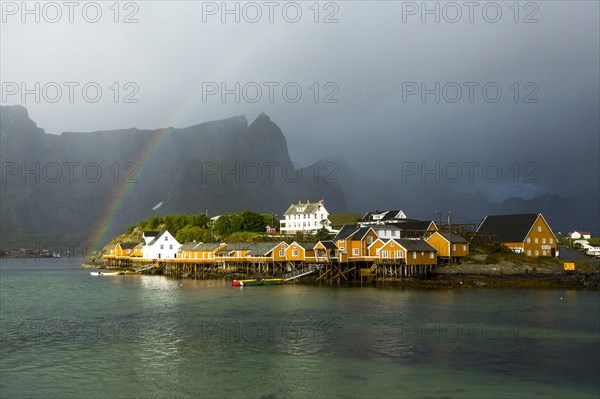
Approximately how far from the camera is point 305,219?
416 feet

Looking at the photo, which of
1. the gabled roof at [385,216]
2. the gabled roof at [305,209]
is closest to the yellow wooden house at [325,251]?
the gabled roof at [385,216]

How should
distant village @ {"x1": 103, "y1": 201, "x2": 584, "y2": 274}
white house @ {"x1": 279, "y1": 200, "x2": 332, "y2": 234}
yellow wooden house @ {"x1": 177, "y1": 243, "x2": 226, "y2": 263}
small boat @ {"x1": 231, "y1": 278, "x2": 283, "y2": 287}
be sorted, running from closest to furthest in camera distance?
small boat @ {"x1": 231, "y1": 278, "x2": 283, "y2": 287} < distant village @ {"x1": 103, "y1": 201, "x2": 584, "y2": 274} < yellow wooden house @ {"x1": 177, "y1": 243, "x2": 226, "y2": 263} < white house @ {"x1": 279, "y1": 200, "x2": 332, "y2": 234}

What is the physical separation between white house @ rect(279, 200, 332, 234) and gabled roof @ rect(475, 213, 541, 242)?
143 ft

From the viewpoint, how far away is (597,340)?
31562 millimetres

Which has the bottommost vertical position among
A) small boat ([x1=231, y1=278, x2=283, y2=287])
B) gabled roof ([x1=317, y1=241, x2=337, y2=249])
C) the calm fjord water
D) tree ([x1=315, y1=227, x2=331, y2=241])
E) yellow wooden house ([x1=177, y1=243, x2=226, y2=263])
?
small boat ([x1=231, y1=278, x2=283, y2=287])

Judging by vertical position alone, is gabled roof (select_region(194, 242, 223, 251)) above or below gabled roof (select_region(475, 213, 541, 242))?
below

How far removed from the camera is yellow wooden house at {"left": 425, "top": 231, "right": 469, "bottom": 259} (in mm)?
72750

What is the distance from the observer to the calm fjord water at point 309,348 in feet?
74.7

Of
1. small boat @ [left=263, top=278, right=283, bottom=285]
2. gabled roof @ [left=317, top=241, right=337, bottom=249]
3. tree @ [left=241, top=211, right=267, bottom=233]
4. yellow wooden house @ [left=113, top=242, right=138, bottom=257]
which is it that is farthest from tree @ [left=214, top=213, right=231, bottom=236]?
small boat @ [left=263, top=278, right=283, bottom=285]

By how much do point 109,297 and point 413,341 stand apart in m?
40.9

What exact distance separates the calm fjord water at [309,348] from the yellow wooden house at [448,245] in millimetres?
19804

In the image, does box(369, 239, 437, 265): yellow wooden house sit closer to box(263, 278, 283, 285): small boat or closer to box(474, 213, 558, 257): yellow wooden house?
box(263, 278, 283, 285): small boat

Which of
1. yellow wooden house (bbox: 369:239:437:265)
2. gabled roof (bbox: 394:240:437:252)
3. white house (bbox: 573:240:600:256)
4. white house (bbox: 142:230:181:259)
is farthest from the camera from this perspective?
white house (bbox: 142:230:181:259)

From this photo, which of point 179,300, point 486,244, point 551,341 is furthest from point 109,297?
point 486,244
